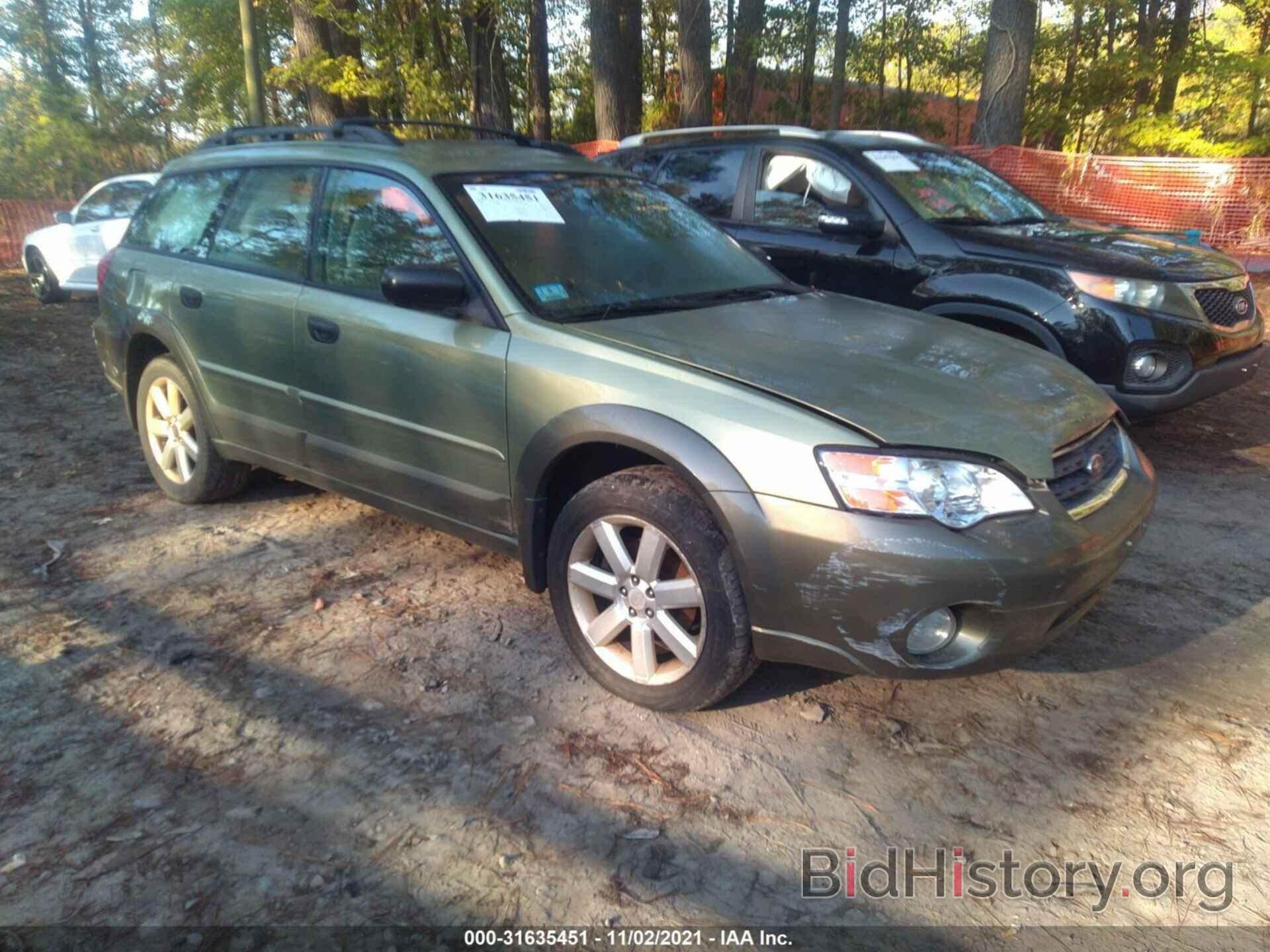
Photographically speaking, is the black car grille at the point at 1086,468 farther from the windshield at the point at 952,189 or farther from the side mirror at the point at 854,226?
the windshield at the point at 952,189

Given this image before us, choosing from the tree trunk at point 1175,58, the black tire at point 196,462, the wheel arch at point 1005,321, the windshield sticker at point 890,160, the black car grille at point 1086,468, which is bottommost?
the black tire at point 196,462

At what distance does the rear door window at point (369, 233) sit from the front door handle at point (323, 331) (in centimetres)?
15

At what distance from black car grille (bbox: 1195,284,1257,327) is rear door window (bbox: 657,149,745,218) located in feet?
8.85

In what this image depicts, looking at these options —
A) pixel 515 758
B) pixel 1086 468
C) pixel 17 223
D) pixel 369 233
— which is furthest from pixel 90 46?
pixel 1086 468

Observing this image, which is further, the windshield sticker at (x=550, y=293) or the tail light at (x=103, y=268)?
the tail light at (x=103, y=268)

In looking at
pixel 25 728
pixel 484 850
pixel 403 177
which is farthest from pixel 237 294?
pixel 484 850

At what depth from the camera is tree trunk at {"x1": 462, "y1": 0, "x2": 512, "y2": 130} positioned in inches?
623

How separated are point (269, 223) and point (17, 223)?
58.4ft

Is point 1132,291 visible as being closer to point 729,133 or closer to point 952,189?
point 952,189

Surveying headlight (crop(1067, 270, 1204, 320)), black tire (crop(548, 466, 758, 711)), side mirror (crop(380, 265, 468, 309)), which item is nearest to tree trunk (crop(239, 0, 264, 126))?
side mirror (crop(380, 265, 468, 309))

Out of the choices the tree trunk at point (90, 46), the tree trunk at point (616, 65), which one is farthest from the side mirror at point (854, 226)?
the tree trunk at point (90, 46)

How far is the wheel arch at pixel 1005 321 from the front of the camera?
4.95 metres

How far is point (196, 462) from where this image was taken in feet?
15.5

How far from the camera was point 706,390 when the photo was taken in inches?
109
